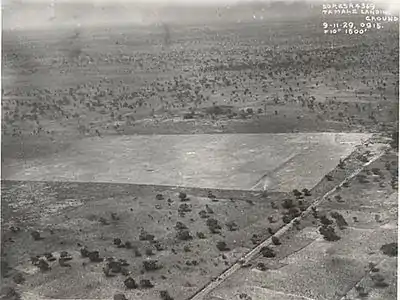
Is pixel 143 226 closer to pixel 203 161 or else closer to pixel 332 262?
pixel 203 161

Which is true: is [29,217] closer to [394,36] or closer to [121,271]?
[121,271]

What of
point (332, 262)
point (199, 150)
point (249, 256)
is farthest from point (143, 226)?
point (332, 262)

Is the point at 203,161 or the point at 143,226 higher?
the point at 203,161

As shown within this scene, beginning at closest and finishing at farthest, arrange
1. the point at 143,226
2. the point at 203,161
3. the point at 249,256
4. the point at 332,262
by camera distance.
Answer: the point at 332,262 < the point at 249,256 < the point at 143,226 < the point at 203,161

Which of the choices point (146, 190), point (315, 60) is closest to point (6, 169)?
point (146, 190)

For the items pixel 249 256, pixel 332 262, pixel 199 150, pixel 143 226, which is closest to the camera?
pixel 332 262

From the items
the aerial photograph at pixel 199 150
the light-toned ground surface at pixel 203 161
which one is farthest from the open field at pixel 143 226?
the light-toned ground surface at pixel 203 161

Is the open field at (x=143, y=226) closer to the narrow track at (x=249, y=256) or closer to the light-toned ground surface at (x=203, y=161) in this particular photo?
the narrow track at (x=249, y=256)
